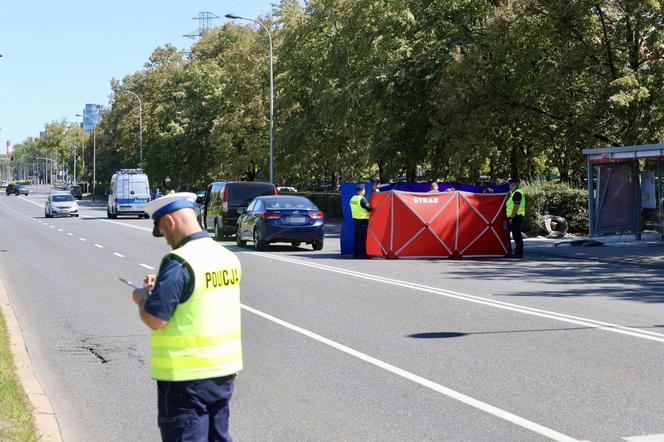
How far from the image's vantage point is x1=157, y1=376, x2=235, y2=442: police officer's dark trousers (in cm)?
408

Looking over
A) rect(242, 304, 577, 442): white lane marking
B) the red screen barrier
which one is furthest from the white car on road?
rect(242, 304, 577, 442): white lane marking

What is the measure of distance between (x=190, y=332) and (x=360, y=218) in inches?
717

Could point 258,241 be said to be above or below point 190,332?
below

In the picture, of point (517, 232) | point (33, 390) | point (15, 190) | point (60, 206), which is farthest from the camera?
point (15, 190)

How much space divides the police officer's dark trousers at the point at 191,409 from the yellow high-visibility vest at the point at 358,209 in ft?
59.2

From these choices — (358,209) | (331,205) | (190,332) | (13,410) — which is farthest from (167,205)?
(331,205)

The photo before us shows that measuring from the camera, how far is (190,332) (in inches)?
164

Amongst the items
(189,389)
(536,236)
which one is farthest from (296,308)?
(536,236)

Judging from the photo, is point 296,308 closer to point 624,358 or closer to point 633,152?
point 624,358

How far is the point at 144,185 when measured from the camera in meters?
55.6

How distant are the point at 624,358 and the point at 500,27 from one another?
98.2 ft

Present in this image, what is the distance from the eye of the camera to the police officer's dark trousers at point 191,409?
408 centimetres

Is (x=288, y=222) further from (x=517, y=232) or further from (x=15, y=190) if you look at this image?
(x=15, y=190)

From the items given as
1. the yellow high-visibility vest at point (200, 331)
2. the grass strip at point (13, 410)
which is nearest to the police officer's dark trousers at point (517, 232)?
the grass strip at point (13, 410)
